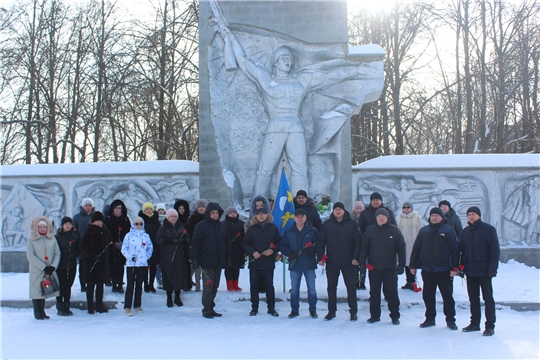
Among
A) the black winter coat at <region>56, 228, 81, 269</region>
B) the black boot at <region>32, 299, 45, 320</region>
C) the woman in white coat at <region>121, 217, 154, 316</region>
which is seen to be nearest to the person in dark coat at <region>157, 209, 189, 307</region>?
the woman in white coat at <region>121, 217, 154, 316</region>

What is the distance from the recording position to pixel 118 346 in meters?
5.55

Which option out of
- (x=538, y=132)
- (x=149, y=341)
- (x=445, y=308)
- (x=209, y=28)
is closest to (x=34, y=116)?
(x=209, y=28)

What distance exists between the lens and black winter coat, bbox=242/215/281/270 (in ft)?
22.9

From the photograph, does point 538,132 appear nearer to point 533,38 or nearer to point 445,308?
point 533,38

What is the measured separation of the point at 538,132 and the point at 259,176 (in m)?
13.8

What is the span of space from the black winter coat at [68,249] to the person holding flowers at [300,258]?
9.54ft

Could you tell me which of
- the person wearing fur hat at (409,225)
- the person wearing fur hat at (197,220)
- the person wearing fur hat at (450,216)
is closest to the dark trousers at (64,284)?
the person wearing fur hat at (197,220)

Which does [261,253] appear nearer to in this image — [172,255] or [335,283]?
[335,283]

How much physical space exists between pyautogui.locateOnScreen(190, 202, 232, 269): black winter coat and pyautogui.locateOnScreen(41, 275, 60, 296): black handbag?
1.91m

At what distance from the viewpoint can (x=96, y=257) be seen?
7.25 m

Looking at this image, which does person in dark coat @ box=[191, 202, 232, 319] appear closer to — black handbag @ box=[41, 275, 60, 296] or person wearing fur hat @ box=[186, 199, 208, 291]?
person wearing fur hat @ box=[186, 199, 208, 291]

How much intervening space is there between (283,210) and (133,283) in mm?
2548

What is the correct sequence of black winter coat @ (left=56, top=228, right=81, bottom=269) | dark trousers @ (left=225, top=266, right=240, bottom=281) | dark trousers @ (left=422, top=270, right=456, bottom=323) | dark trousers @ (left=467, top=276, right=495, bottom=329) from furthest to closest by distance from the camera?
dark trousers @ (left=225, top=266, right=240, bottom=281), black winter coat @ (left=56, top=228, right=81, bottom=269), dark trousers @ (left=422, top=270, right=456, bottom=323), dark trousers @ (left=467, top=276, right=495, bottom=329)

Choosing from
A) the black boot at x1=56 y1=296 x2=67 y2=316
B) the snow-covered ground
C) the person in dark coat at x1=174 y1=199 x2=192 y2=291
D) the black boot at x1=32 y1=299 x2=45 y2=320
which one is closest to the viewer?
the snow-covered ground
